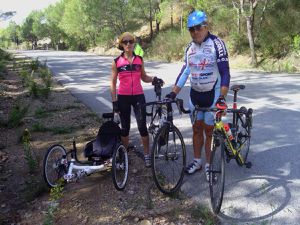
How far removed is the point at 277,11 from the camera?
829 inches

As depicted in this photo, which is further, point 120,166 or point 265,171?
point 265,171

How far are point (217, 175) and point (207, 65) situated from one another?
133 centimetres

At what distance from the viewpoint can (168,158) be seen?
4.88 m

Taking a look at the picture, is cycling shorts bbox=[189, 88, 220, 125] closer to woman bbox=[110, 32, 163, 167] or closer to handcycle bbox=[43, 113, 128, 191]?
woman bbox=[110, 32, 163, 167]

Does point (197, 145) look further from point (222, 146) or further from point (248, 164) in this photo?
point (222, 146)

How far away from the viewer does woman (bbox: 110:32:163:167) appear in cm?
496

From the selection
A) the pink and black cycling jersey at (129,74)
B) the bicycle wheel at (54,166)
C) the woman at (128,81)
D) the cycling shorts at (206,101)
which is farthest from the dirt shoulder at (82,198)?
the pink and black cycling jersey at (129,74)

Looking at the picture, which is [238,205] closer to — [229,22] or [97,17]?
[229,22]

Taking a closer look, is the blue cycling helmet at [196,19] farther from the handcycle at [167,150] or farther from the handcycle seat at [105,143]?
the handcycle seat at [105,143]

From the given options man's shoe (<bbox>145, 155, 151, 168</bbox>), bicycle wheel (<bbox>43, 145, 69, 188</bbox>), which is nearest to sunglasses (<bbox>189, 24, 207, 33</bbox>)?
man's shoe (<bbox>145, 155, 151, 168</bbox>)

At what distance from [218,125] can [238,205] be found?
90cm

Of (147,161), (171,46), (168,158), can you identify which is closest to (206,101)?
(168,158)

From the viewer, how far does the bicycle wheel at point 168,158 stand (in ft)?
14.6

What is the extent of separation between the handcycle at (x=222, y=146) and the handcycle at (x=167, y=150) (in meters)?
0.36
